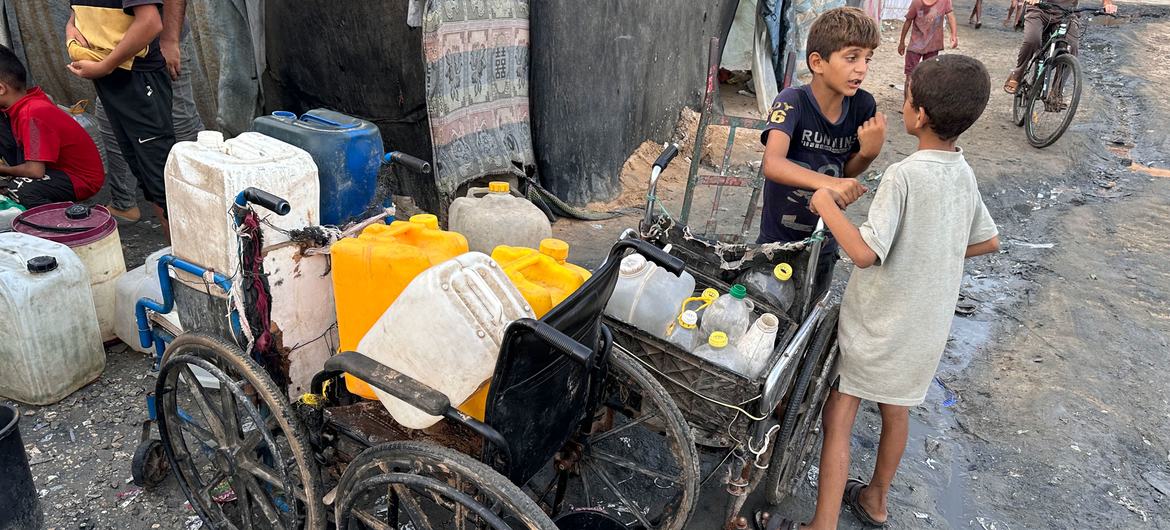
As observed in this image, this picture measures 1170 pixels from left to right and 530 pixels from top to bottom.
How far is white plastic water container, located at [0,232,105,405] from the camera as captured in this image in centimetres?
306

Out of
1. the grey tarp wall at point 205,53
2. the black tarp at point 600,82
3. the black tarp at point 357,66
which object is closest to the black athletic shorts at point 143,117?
the grey tarp wall at point 205,53

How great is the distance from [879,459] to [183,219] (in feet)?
8.61

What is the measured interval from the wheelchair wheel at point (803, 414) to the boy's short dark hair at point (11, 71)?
398 cm

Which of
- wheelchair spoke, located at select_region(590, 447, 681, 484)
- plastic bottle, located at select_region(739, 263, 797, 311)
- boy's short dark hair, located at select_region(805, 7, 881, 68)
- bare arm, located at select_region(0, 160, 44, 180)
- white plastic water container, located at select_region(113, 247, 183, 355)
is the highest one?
boy's short dark hair, located at select_region(805, 7, 881, 68)

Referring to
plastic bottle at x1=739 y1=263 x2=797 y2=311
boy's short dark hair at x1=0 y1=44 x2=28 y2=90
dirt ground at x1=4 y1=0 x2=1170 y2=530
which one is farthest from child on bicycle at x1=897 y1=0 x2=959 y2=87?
boy's short dark hair at x1=0 y1=44 x2=28 y2=90

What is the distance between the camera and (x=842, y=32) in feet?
8.85

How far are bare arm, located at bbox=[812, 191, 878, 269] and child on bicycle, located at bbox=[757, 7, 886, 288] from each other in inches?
9.1

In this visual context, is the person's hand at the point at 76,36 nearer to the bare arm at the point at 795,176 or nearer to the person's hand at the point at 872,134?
the bare arm at the point at 795,176

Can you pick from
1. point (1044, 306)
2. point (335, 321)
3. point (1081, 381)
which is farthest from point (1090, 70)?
point (335, 321)

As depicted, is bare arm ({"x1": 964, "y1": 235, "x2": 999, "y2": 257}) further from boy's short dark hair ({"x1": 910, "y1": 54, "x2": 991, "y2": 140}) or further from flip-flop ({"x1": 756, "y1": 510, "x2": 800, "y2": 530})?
flip-flop ({"x1": 756, "y1": 510, "x2": 800, "y2": 530})

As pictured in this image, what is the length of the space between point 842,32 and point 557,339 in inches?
67.9

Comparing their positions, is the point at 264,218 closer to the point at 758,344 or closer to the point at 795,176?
the point at 758,344

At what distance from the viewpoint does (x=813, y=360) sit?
2564 mm

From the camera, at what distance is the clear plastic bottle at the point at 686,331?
252cm
